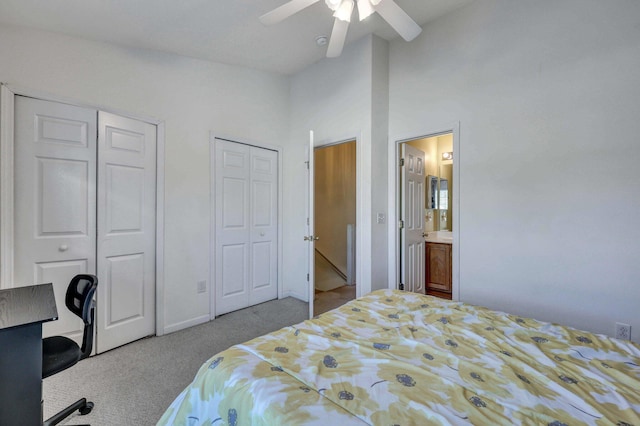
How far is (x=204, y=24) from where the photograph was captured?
248 centimetres

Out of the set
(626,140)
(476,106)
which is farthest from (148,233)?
(626,140)

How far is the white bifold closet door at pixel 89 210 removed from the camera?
2.14m

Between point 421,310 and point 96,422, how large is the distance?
201 cm

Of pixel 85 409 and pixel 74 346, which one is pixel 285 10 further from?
pixel 85 409

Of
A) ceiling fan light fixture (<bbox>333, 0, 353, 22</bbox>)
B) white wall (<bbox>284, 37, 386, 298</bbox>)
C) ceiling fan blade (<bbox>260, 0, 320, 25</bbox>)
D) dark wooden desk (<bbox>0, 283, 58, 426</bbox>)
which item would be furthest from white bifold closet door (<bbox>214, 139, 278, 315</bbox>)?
ceiling fan light fixture (<bbox>333, 0, 353, 22</bbox>)

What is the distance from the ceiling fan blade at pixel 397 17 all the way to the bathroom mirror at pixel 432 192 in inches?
112

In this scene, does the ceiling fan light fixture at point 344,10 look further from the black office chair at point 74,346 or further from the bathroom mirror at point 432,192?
the bathroom mirror at point 432,192

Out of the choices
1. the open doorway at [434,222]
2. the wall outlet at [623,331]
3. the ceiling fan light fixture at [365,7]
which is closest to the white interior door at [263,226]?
the open doorway at [434,222]

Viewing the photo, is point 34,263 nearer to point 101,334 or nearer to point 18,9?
point 101,334

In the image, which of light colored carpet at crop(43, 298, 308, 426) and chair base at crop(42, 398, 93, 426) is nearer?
chair base at crop(42, 398, 93, 426)

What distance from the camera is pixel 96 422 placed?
1.66 m

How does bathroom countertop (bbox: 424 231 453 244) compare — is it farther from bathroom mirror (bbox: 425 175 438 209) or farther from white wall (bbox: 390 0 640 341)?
white wall (bbox: 390 0 640 341)

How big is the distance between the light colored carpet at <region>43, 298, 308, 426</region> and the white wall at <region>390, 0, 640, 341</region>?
7.37 feet

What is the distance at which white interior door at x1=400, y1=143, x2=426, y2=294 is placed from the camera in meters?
3.22
